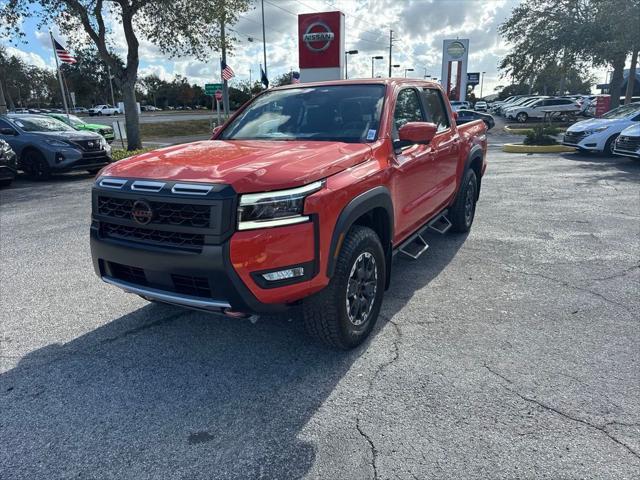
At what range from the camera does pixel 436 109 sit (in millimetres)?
5223

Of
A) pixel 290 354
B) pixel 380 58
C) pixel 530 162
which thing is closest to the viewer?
pixel 290 354

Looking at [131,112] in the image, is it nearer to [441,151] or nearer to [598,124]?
[441,151]

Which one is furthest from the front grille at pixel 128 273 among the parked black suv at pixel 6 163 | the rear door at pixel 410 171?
the parked black suv at pixel 6 163

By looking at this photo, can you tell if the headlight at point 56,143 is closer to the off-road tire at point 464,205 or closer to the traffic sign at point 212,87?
the off-road tire at point 464,205

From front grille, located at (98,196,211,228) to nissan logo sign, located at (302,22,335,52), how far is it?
1504cm

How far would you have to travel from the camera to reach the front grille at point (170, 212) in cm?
270

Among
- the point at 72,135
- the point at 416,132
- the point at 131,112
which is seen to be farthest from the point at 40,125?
the point at 416,132

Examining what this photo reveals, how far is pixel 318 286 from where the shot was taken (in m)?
2.86

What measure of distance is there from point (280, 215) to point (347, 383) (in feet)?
3.84

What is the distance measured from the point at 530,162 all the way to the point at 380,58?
69178 mm

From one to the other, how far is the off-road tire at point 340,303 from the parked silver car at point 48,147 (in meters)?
10.6

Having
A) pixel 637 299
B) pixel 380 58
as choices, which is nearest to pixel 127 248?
pixel 637 299

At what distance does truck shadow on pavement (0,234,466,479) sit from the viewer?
238cm

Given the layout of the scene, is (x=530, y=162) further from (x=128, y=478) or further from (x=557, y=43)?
(x=557, y=43)
